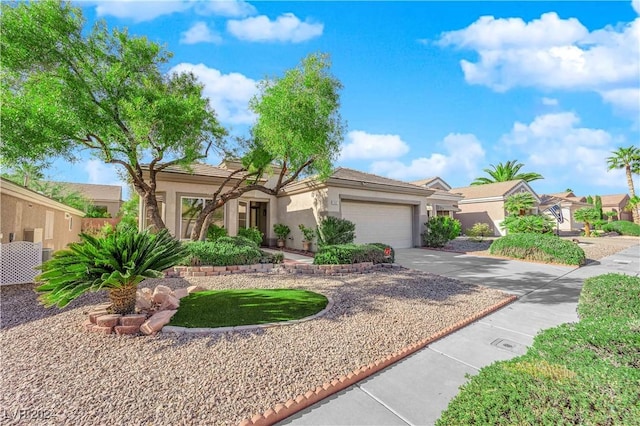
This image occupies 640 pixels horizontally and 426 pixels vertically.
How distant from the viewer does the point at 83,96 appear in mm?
8602

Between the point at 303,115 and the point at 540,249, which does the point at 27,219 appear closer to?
the point at 303,115

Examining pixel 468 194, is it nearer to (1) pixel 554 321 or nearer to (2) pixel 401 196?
(2) pixel 401 196

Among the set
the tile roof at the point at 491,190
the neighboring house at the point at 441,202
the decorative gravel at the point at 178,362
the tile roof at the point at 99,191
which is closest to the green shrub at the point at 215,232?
the decorative gravel at the point at 178,362

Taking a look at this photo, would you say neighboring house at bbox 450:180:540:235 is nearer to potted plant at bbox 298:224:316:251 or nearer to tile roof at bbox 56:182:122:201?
potted plant at bbox 298:224:316:251

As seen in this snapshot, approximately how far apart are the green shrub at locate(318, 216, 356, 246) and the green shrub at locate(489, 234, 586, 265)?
24.1 ft

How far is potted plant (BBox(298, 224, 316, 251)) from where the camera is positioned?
45.4 feet

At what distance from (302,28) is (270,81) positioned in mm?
2272

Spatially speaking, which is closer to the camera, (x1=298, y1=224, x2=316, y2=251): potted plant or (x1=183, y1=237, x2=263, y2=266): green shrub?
(x1=183, y1=237, x2=263, y2=266): green shrub

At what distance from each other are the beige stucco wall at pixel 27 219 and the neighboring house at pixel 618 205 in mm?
62008

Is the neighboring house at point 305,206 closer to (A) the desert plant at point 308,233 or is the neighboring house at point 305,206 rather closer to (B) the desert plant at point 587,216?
(A) the desert plant at point 308,233

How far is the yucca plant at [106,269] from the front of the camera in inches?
163

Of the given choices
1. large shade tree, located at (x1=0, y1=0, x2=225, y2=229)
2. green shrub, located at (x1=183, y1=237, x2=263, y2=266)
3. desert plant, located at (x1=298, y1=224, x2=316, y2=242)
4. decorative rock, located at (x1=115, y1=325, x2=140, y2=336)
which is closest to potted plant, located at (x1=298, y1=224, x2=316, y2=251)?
desert plant, located at (x1=298, y1=224, x2=316, y2=242)

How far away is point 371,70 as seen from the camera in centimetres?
1020

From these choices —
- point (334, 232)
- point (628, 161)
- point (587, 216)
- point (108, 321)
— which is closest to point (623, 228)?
point (587, 216)
